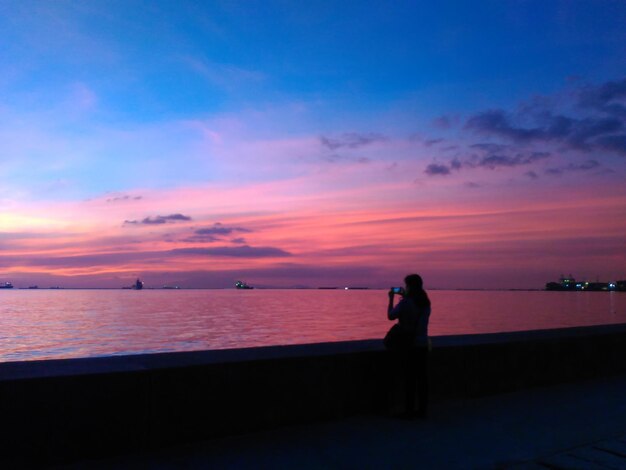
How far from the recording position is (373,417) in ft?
21.8

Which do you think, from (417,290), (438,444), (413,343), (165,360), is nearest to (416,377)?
(413,343)

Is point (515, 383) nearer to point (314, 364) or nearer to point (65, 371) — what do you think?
point (314, 364)

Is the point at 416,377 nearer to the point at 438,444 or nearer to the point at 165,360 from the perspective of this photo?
the point at 438,444

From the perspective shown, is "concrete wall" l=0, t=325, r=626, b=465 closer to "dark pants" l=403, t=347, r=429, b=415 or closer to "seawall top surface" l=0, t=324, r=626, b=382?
"seawall top surface" l=0, t=324, r=626, b=382

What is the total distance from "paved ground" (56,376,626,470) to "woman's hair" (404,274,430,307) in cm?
135

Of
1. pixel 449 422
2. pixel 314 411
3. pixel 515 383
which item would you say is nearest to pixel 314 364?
pixel 314 411

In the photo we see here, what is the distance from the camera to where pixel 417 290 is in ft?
22.2

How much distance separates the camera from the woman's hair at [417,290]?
22.0 ft

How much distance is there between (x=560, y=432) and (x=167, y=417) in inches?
162

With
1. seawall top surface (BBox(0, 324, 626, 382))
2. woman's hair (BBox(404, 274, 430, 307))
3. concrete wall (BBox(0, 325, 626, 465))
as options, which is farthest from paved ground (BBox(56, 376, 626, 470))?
woman's hair (BBox(404, 274, 430, 307))

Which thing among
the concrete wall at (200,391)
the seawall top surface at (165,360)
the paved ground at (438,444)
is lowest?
the paved ground at (438,444)

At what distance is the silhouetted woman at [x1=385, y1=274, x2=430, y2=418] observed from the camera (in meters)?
6.61

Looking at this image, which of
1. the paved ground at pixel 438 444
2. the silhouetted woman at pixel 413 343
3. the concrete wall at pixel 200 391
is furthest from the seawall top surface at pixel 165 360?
the paved ground at pixel 438 444

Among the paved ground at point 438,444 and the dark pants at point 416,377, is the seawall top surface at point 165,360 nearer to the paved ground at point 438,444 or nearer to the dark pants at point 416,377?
the dark pants at point 416,377
